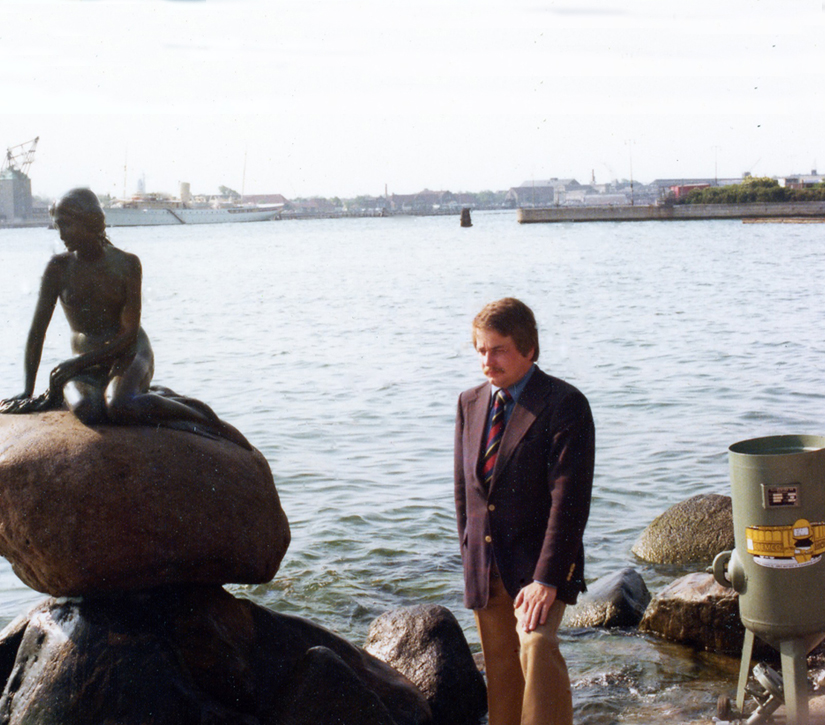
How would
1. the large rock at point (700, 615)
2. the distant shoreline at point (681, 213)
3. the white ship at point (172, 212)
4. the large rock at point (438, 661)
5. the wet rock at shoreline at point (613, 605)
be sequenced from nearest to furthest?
1. the large rock at point (438, 661)
2. the large rock at point (700, 615)
3. the wet rock at shoreline at point (613, 605)
4. the distant shoreline at point (681, 213)
5. the white ship at point (172, 212)

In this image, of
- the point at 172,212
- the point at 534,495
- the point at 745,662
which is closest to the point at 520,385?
the point at 534,495

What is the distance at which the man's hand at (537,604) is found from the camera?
14.0 feet

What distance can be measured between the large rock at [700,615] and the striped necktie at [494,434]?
10.4ft

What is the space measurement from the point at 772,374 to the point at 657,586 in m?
11.5

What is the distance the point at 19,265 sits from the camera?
57688mm

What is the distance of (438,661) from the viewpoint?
6.36 m

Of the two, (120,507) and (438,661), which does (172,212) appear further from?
(120,507)

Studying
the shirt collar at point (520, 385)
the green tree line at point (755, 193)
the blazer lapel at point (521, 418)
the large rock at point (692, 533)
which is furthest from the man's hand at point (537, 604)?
the green tree line at point (755, 193)

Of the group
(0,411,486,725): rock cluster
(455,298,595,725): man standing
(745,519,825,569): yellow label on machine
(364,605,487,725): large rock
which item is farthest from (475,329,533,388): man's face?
(364,605,487,725): large rock

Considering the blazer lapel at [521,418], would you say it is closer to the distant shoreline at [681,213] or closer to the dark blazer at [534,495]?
the dark blazer at [534,495]

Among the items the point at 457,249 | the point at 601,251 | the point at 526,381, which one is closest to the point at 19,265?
the point at 457,249

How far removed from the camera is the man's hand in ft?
14.0

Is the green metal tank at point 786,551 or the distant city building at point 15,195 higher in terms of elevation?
the distant city building at point 15,195

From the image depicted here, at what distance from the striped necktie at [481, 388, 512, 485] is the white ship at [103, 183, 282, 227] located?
113 meters
